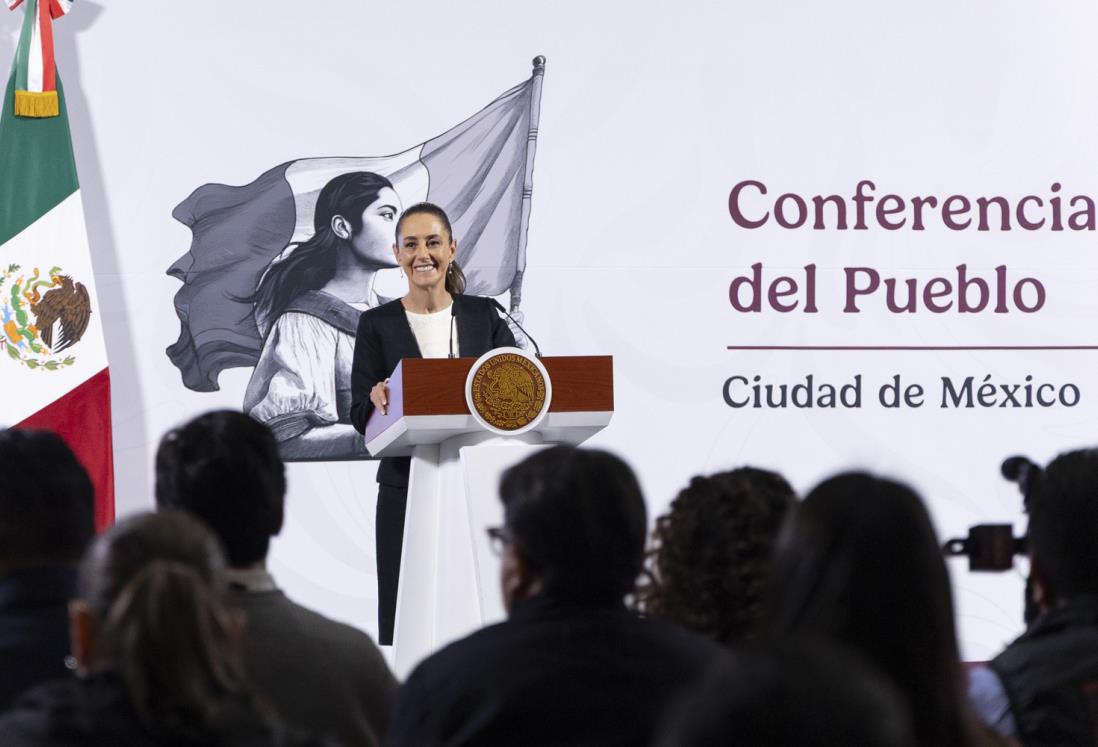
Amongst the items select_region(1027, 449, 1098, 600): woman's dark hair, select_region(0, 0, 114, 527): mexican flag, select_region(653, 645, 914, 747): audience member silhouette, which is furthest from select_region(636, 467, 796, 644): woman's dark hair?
select_region(0, 0, 114, 527): mexican flag

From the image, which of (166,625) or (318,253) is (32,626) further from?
(318,253)

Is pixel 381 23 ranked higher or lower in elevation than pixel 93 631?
higher

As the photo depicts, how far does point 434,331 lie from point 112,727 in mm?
3303

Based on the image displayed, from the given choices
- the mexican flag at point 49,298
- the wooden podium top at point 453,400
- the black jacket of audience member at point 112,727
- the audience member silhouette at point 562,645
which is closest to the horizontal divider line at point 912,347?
the wooden podium top at point 453,400

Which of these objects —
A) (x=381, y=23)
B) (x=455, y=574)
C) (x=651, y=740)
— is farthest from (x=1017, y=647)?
(x=381, y=23)

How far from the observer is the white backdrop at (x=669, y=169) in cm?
572

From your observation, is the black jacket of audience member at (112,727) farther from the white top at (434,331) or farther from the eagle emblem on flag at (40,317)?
the eagle emblem on flag at (40,317)

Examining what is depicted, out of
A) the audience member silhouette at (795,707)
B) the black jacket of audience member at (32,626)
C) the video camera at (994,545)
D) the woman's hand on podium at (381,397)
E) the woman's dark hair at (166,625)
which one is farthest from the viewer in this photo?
the woman's hand on podium at (381,397)

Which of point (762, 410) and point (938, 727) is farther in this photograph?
point (762, 410)

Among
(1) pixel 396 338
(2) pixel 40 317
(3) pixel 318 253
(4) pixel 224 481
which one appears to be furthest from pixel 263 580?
(3) pixel 318 253

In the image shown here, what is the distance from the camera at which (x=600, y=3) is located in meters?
5.94

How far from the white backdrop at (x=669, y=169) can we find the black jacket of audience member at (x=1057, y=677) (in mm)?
3957

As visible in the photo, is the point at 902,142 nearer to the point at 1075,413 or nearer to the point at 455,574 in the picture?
the point at 1075,413

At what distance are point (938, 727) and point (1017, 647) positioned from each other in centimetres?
70
